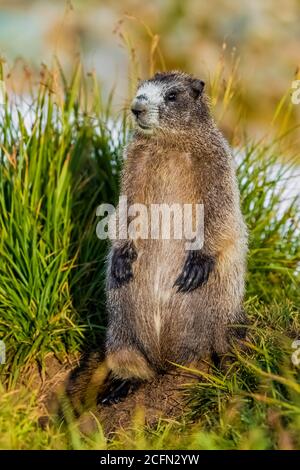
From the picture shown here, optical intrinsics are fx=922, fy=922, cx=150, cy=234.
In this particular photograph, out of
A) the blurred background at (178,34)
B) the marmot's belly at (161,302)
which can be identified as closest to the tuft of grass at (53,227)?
the marmot's belly at (161,302)

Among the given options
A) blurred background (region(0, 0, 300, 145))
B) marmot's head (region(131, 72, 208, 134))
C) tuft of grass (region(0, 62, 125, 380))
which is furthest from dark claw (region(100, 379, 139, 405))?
blurred background (region(0, 0, 300, 145))

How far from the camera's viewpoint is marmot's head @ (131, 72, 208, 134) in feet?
16.7

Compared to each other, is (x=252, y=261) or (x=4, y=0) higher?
(x=4, y=0)

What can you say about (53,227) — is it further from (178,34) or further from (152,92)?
(178,34)

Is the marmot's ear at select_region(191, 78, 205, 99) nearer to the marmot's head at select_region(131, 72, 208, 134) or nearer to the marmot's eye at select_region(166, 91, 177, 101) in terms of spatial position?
the marmot's head at select_region(131, 72, 208, 134)

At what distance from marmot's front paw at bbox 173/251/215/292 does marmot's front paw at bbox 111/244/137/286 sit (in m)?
0.29

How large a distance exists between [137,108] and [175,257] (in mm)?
861

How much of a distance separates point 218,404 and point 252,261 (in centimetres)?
176

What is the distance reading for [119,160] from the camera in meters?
6.36

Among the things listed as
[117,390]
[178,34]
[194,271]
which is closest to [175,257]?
[194,271]

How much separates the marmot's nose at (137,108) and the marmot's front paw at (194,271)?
2.72ft

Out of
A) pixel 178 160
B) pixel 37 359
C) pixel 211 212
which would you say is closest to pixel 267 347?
pixel 211 212

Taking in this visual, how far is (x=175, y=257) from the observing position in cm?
520
